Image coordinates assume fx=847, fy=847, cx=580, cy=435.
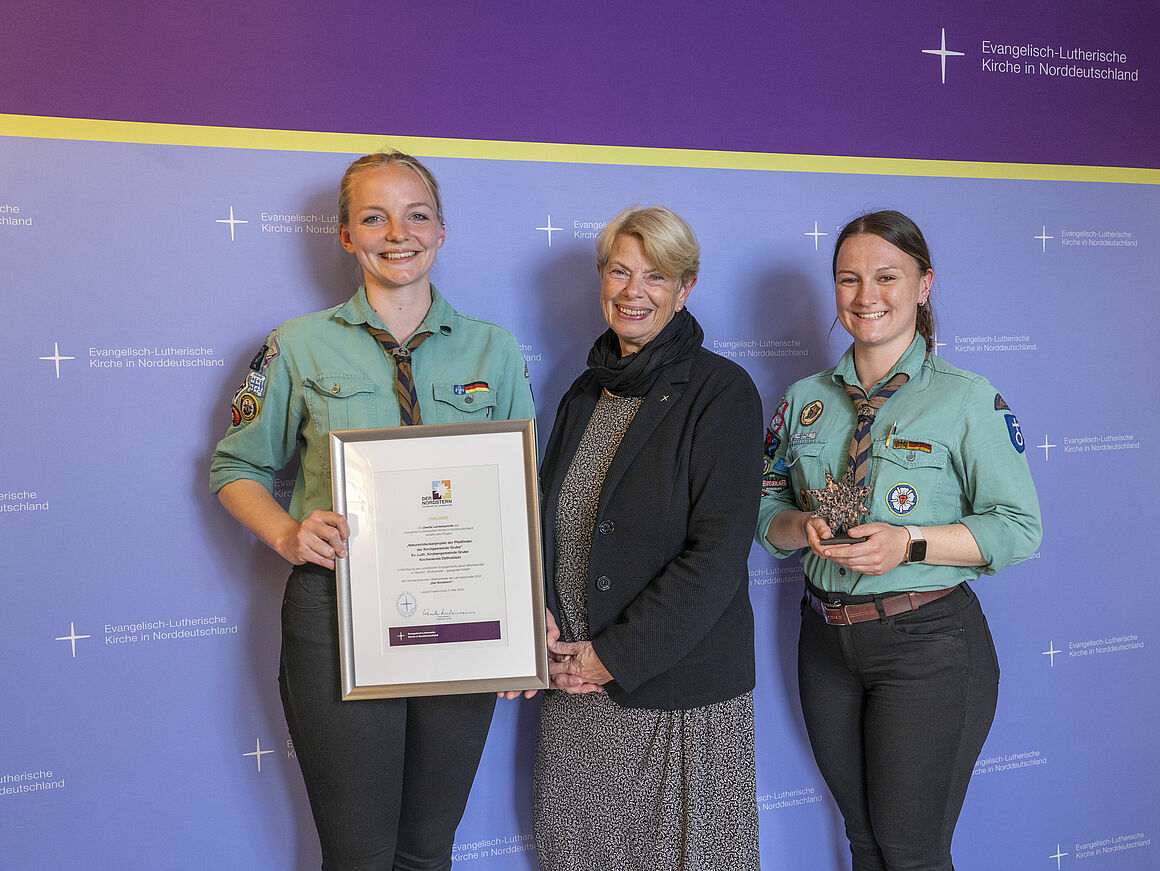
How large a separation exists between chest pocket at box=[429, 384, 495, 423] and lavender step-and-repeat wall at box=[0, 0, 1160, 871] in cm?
50

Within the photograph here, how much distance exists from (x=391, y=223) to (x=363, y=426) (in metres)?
0.44

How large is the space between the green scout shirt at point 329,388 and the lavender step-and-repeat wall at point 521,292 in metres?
0.36

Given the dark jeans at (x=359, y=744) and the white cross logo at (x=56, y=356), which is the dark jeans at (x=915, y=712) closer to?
the dark jeans at (x=359, y=744)

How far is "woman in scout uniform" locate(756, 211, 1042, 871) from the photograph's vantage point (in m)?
1.84

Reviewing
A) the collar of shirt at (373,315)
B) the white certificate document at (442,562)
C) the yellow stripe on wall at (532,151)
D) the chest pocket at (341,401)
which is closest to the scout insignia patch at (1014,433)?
the yellow stripe on wall at (532,151)

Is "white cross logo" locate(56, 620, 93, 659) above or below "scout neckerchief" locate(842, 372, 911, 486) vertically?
below

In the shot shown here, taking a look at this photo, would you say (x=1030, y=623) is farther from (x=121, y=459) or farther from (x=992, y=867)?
(x=121, y=459)

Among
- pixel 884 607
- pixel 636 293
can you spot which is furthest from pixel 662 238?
pixel 884 607

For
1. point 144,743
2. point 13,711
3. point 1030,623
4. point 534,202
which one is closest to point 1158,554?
point 1030,623

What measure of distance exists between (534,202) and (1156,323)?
2114mm

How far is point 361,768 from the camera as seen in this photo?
1.74 meters

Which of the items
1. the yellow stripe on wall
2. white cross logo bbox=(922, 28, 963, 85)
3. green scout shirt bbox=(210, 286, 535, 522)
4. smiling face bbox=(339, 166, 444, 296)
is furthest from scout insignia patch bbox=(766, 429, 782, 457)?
white cross logo bbox=(922, 28, 963, 85)

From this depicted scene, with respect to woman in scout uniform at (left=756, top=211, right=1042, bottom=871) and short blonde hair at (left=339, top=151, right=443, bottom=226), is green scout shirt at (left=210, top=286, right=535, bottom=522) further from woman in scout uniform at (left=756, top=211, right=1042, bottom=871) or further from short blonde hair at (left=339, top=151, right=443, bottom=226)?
woman in scout uniform at (left=756, top=211, right=1042, bottom=871)

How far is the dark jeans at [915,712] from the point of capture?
6.06ft
